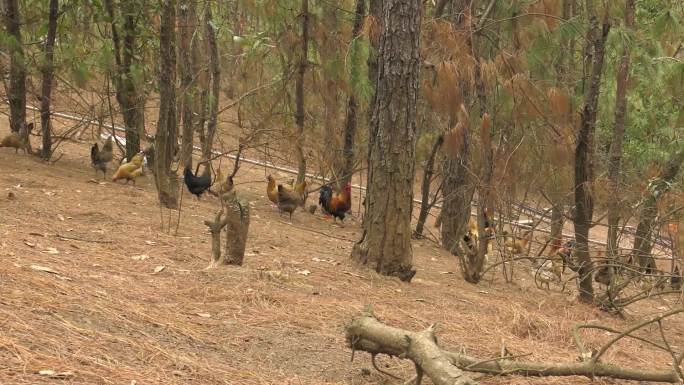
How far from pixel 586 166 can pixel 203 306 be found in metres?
4.32

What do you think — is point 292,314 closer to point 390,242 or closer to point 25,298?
point 25,298

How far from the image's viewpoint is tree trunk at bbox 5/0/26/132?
996 cm

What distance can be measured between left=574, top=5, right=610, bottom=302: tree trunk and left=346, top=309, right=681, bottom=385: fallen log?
357 centimetres

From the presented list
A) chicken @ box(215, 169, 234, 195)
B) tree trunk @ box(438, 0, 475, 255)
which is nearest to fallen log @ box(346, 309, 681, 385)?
chicken @ box(215, 169, 234, 195)

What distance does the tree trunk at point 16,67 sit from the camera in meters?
9.96

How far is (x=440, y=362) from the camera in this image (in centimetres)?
344

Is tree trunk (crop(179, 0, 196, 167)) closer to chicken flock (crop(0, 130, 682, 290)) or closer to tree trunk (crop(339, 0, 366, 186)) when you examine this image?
chicken flock (crop(0, 130, 682, 290))

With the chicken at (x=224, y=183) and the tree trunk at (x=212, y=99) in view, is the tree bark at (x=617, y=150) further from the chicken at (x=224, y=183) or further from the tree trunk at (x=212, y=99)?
the tree trunk at (x=212, y=99)

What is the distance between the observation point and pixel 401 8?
6.66 metres

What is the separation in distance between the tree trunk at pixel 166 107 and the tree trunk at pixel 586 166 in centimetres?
404

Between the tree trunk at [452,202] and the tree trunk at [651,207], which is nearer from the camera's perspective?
the tree trunk at [651,207]

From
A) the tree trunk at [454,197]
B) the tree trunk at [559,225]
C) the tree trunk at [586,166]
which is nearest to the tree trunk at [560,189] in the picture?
the tree trunk at [559,225]

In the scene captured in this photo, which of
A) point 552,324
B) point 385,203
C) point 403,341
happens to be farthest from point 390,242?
point 403,341

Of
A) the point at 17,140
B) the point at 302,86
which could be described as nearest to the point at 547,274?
the point at 302,86
